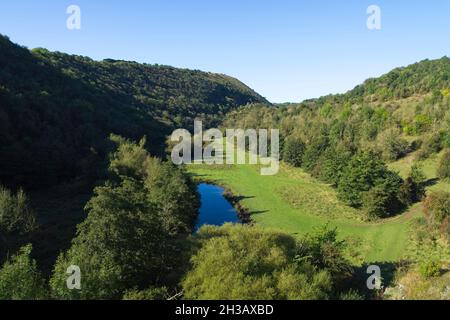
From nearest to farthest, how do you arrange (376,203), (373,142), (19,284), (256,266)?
(19,284)
(256,266)
(376,203)
(373,142)

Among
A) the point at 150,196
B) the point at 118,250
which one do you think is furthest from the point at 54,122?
the point at 118,250

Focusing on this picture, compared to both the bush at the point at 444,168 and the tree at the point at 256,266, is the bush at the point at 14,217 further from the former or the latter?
the bush at the point at 444,168

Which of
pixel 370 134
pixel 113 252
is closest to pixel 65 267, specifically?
pixel 113 252

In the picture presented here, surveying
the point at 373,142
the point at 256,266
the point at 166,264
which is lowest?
the point at 166,264

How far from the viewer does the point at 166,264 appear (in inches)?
1211

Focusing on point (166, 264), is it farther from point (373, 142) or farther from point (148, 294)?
point (373, 142)

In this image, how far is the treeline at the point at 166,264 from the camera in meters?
24.0

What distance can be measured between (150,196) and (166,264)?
23.3m

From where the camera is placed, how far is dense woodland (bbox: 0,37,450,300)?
86.2ft

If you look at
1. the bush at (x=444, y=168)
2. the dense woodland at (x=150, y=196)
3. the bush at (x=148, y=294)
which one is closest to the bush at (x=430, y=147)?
the dense woodland at (x=150, y=196)

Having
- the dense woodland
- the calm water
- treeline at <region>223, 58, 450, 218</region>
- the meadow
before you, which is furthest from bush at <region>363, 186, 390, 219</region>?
the calm water

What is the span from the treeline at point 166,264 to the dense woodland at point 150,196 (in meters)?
0.10
